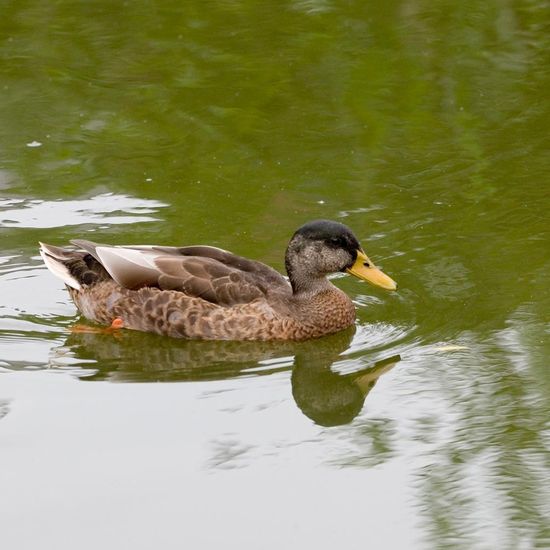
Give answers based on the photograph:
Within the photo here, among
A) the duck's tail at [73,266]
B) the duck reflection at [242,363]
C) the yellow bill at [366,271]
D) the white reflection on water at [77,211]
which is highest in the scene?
the white reflection on water at [77,211]

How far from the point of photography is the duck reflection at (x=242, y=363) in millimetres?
8484

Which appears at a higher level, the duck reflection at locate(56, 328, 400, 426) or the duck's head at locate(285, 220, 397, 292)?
the duck's head at locate(285, 220, 397, 292)

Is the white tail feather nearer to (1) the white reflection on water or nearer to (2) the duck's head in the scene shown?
(1) the white reflection on water

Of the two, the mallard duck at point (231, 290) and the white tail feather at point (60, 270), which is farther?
the white tail feather at point (60, 270)

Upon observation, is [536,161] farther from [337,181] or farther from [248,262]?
[248,262]

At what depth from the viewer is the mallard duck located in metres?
9.33

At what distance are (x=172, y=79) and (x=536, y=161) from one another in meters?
3.76

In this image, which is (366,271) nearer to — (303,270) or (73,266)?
(303,270)

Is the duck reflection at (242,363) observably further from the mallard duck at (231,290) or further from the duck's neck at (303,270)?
the duck's neck at (303,270)

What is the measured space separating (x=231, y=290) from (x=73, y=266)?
124 cm

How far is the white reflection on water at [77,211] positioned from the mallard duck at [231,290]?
1287mm

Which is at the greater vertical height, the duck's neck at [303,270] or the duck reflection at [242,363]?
the duck's neck at [303,270]

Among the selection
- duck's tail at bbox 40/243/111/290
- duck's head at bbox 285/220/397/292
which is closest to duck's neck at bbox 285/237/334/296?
duck's head at bbox 285/220/397/292

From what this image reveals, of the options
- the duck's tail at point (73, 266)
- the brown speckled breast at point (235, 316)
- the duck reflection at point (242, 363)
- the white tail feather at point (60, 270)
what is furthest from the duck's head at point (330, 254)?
the white tail feather at point (60, 270)
